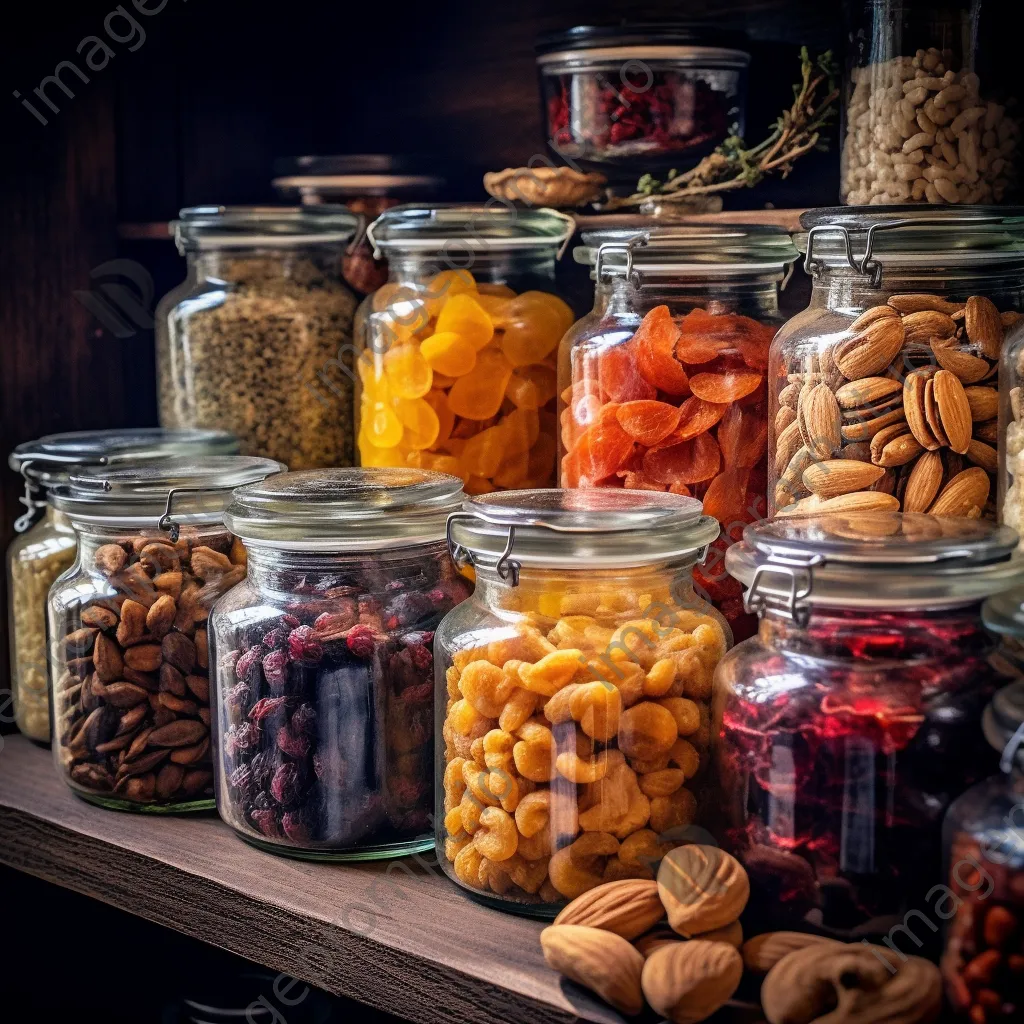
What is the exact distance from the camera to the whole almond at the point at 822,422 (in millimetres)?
795

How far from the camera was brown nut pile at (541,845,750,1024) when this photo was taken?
0.65 metres

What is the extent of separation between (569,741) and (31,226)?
0.80 m

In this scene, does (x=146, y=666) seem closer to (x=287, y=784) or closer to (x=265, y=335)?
(x=287, y=784)

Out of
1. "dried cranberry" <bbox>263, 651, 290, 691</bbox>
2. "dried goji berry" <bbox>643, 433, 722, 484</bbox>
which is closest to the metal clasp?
"dried goji berry" <bbox>643, 433, 722, 484</bbox>

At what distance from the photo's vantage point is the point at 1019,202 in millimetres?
852

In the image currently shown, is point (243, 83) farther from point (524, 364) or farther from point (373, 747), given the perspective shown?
point (373, 747)

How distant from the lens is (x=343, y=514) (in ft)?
2.82

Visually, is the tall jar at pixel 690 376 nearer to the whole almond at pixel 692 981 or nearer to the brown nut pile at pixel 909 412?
the brown nut pile at pixel 909 412

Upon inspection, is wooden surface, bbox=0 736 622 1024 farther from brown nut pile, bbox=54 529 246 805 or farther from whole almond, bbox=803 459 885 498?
whole almond, bbox=803 459 885 498

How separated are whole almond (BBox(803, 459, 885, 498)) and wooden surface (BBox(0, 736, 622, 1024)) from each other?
0.31 m

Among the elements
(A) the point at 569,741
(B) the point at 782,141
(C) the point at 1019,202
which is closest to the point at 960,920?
(A) the point at 569,741

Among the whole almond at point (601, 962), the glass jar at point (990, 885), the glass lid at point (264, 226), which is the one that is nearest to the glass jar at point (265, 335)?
the glass lid at point (264, 226)

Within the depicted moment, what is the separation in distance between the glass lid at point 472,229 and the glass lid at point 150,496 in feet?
0.76

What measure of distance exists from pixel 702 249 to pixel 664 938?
462 millimetres
